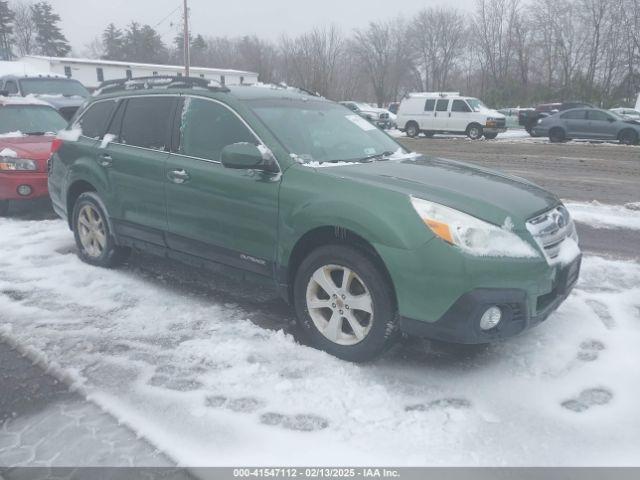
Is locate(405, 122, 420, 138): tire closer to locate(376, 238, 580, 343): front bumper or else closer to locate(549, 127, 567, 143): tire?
locate(549, 127, 567, 143): tire

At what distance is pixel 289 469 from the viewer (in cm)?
261

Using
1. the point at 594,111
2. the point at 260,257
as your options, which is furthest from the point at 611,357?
the point at 594,111

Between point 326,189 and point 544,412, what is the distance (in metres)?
1.80

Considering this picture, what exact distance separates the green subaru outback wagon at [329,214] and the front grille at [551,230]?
0.01m

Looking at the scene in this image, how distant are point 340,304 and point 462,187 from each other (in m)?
1.08

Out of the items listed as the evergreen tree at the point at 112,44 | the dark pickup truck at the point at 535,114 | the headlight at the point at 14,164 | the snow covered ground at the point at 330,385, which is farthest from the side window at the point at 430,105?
the evergreen tree at the point at 112,44

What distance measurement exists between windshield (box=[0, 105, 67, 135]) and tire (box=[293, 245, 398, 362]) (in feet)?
21.8

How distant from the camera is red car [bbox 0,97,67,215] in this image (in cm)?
738

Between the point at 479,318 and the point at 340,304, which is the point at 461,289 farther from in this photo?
the point at 340,304

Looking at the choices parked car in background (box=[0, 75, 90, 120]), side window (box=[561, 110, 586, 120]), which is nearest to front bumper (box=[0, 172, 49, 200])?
parked car in background (box=[0, 75, 90, 120])

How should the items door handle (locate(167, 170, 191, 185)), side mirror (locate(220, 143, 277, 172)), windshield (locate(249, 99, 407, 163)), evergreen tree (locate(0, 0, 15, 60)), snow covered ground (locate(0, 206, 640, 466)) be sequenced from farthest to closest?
1. evergreen tree (locate(0, 0, 15, 60))
2. door handle (locate(167, 170, 191, 185))
3. windshield (locate(249, 99, 407, 163))
4. side mirror (locate(220, 143, 277, 172))
5. snow covered ground (locate(0, 206, 640, 466))

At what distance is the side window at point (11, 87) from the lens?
14.2 m

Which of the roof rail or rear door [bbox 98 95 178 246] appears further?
rear door [bbox 98 95 178 246]

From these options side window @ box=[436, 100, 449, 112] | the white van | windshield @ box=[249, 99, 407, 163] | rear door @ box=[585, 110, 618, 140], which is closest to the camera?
windshield @ box=[249, 99, 407, 163]
